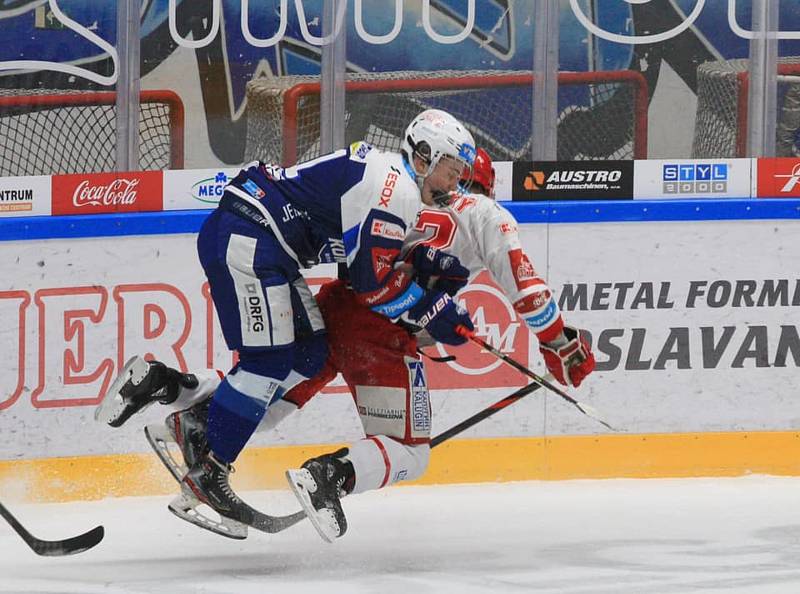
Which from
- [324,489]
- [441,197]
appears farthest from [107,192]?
[324,489]

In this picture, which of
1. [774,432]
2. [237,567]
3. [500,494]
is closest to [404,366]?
[237,567]

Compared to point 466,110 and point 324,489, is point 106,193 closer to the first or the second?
point 466,110

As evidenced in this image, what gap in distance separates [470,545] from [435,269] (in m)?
0.83

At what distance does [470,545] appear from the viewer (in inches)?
166

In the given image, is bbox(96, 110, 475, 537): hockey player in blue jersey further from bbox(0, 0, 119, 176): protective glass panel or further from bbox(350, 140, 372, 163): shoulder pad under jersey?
bbox(0, 0, 119, 176): protective glass panel

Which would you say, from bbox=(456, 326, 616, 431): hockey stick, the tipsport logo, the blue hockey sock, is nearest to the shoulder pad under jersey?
bbox=(456, 326, 616, 431): hockey stick

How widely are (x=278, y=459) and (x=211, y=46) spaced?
1.55 meters

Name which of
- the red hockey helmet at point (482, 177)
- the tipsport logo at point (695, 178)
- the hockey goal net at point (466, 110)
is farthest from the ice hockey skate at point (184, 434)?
the tipsport logo at point (695, 178)

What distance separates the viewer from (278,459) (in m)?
5.06

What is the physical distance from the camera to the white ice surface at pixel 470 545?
3.73 m

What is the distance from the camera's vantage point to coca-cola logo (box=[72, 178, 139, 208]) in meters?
5.07

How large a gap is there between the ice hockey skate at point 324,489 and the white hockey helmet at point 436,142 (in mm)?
764

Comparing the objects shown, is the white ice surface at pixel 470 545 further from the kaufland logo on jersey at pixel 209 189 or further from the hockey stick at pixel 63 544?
the kaufland logo on jersey at pixel 209 189

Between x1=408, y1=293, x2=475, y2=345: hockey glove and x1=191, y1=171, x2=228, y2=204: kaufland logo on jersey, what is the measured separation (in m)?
1.53
